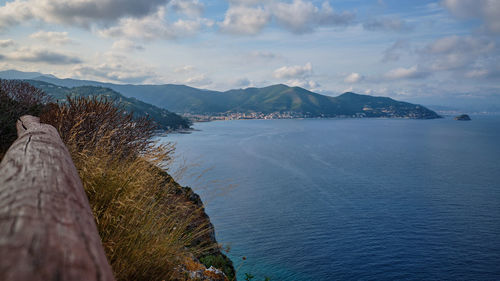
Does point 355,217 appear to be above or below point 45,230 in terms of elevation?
below

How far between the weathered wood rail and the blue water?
1235cm

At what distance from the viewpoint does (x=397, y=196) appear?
43969 millimetres

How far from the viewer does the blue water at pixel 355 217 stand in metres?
27.9

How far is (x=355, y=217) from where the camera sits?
36469 millimetres

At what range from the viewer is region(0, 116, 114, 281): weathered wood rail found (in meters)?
0.83

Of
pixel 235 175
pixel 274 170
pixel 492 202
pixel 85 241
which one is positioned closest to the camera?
pixel 85 241

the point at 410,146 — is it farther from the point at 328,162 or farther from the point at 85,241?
the point at 85,241

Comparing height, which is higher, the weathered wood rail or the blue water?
the weathered wood rail

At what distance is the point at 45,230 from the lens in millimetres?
952

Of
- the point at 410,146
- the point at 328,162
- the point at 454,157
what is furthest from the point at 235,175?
the point at 410,146

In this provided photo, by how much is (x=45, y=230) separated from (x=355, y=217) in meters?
39.0

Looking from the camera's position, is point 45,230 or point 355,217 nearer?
Result: point 45,230

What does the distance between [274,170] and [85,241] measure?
178ft

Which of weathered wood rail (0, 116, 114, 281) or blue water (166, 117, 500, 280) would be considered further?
blue water (166, 117, 500, 280)
